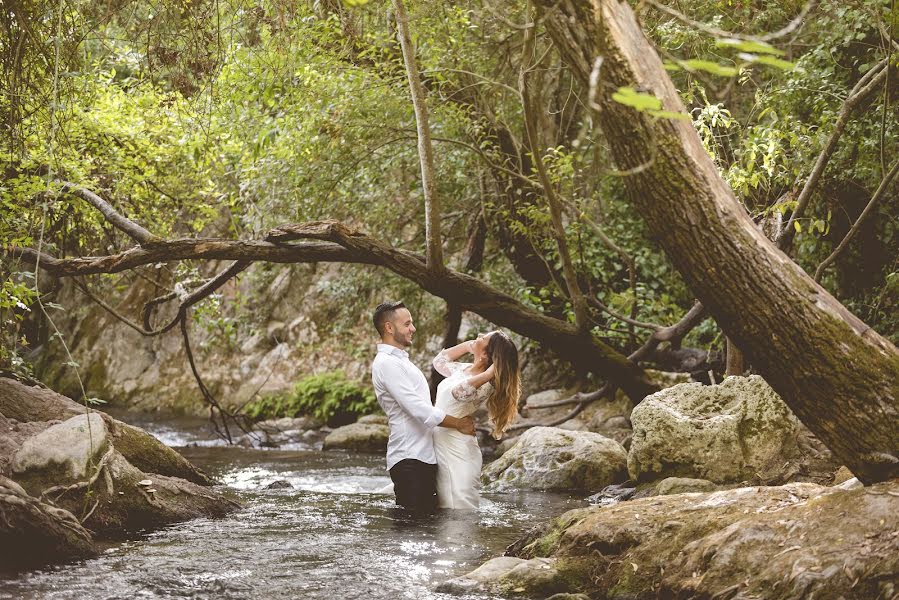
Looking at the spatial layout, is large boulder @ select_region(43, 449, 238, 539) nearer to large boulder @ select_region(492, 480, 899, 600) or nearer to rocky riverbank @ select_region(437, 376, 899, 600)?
rocky riverbank @ select_region(437, 376, 899, 600)

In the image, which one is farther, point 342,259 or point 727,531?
point 342,259

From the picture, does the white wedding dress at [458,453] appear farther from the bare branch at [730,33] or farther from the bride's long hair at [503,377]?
the bare branch at [730,33]

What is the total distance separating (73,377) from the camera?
2109cm

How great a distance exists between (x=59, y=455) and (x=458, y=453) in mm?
3342

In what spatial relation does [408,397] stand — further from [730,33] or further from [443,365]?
[730,33]

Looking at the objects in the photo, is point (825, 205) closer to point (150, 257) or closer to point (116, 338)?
point (150, 257)

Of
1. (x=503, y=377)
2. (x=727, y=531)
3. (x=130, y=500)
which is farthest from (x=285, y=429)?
(x=727, y=531)

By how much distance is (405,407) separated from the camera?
7.94 metres

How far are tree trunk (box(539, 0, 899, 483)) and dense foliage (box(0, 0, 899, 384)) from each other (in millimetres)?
4413

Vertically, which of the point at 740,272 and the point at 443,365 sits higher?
the point at 740,272

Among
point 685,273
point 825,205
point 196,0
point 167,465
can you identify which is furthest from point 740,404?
point 196,0

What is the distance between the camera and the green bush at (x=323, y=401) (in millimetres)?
16719

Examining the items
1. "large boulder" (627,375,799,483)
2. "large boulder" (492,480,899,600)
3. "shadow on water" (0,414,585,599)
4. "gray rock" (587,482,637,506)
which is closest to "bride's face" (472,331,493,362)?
"shadow on water" (0,414,585,599)

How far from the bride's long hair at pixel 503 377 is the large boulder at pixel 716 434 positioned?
1.39m
